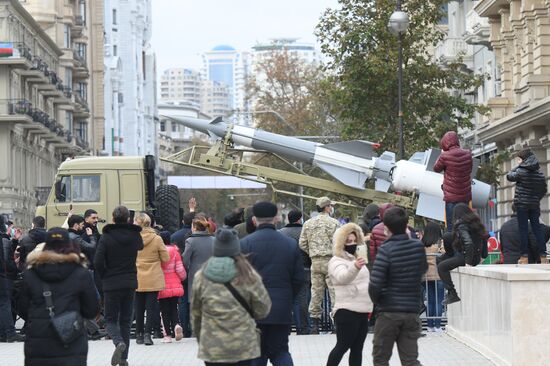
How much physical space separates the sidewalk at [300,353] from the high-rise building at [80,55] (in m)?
69.2

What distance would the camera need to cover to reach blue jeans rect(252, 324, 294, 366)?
1363cm

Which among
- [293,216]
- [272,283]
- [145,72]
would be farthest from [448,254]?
[145,72]

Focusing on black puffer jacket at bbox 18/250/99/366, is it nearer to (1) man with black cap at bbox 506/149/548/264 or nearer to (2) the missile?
(1) man with black cap at bbox 506/149/548/264

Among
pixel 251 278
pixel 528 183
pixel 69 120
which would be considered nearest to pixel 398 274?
pixel 251 278

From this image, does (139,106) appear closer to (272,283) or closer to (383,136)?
(383,136)

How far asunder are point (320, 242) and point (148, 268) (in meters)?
2.59

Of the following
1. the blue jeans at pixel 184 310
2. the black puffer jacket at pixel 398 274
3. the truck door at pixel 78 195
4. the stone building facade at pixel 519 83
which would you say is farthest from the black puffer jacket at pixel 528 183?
the stone building facade at pixel 519 83

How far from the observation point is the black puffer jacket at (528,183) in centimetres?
2162

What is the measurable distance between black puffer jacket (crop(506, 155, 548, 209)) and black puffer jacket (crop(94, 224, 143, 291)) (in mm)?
6702

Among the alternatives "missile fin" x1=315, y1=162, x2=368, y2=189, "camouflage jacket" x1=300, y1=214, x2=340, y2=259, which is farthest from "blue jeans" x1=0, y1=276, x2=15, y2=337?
"missile fin" x1=315, y1=162, x2=368, y2=189

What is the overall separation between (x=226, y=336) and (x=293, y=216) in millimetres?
10129

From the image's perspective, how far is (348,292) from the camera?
1421cm

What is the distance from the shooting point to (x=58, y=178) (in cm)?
3453

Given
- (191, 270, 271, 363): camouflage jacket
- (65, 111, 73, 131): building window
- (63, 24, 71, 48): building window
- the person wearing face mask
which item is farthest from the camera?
(63, 24, 71, 48): building window
